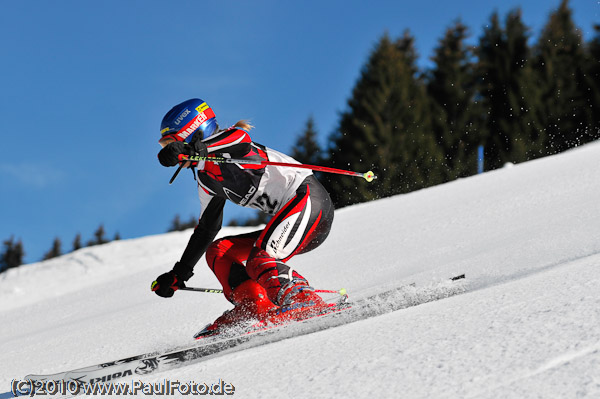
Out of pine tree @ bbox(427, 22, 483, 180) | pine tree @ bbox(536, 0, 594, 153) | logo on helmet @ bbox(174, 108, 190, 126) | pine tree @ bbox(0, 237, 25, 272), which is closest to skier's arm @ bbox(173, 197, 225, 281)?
logo on helmet @ bbox(174, 108, 190, 126)

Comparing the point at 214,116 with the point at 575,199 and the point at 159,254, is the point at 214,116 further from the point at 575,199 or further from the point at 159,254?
the point at 159,254

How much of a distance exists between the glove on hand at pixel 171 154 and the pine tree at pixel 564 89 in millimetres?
24665

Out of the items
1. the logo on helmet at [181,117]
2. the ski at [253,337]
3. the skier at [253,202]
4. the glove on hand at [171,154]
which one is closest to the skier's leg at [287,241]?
the skier at [253,202]

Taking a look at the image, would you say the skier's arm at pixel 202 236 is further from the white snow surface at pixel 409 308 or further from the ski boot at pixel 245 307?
the white snow surface at pixel 409 308

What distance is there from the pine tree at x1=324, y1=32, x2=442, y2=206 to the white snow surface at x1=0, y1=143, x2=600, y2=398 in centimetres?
1262

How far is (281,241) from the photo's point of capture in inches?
124

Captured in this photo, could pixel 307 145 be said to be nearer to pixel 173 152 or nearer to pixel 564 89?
pixel 564 89

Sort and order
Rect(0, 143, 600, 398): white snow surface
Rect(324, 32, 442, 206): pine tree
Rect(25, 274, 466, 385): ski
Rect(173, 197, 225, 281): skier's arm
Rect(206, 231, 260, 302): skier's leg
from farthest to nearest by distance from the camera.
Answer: Rect(324, 32, 442, 206): pine tree < Rect(173, 197, 225, 281): skier's arm < Rect(206, 231, 260, 302): skier's leg < Rect(25, 274, 466, 385): ski < Rect(0, 143, 600, 398): white snow surface

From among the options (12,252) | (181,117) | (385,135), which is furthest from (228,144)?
(12,252)

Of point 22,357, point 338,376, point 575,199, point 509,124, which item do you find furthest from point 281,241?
point 509,124

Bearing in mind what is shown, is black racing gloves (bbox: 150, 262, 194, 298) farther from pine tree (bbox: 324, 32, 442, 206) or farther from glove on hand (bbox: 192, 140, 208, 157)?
pine tree (bbox: 324, 32, 442, 206)

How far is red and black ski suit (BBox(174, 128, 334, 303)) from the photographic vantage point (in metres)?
3.13

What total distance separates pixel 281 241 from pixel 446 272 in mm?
1685

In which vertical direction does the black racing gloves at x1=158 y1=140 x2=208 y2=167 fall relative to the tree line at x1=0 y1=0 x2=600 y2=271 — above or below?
below
